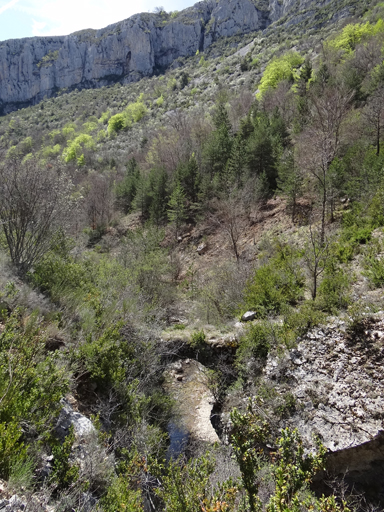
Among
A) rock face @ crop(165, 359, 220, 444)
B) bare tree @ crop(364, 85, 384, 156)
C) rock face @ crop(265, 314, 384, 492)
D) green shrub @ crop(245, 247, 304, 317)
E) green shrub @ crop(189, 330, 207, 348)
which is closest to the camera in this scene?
rock face @ crop(265, 314, 384, 492)

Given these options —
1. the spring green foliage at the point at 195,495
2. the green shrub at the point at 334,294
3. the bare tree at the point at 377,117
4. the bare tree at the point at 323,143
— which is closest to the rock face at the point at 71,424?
the spring green foliage at the point at 195,495

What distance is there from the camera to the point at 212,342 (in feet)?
31.4

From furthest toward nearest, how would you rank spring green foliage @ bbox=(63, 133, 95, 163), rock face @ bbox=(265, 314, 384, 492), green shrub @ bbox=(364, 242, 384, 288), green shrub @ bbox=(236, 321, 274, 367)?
spring green foliage @ bbox=(63, 133, 95, 163) < green shrub @ bbox=(364, 242, 384, 288) < green shrub @ bbox=(236, 321, 274, 367) < rock face @ bbox=(265, 314, 384, 492)

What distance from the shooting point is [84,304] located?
24.6 ft

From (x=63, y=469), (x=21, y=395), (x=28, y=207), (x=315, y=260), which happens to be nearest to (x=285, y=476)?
(x=63, y=469)

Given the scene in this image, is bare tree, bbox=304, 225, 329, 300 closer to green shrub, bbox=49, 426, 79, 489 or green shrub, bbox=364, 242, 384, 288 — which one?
green shrub, bbox=364, 242, 384, 288

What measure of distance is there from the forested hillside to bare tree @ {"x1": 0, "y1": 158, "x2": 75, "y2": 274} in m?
0.05

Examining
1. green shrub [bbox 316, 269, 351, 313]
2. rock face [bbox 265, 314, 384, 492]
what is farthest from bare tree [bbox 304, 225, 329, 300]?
rock face [bbox 265, 314, 384, 492]

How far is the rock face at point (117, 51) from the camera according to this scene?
289 ft

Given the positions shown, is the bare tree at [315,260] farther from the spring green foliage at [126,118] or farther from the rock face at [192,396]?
the spring green foliage at [126,118]

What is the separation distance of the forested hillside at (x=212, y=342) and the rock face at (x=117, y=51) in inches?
3294

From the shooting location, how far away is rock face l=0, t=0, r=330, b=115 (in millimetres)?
87938

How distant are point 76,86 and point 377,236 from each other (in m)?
109

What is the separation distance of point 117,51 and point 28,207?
106 meters
